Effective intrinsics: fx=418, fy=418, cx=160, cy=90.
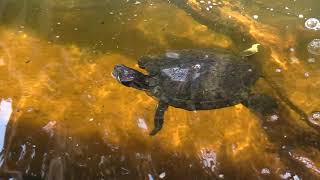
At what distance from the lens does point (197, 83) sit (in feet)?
10.5

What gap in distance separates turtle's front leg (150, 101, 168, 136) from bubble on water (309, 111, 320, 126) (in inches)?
44.1

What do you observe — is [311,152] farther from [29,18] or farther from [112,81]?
[29,18]

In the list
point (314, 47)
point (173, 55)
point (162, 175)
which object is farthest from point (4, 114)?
point (314, 47)

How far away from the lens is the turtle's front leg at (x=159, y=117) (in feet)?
10.0

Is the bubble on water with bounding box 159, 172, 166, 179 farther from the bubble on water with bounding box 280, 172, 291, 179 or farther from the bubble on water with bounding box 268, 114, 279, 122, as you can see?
the bubble on water with bounding box 268, 114, 279, 122

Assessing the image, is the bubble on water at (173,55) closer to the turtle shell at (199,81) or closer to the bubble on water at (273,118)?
the turtle shell at (199,81)

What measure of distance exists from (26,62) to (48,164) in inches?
45.6

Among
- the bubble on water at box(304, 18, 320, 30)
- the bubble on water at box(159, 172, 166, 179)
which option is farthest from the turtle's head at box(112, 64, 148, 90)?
the bubble on water at box(304, 18, 320, 30)

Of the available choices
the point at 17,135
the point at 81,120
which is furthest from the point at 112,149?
the point at 17,135

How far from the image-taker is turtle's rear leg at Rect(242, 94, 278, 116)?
3256mm

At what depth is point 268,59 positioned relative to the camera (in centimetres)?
379

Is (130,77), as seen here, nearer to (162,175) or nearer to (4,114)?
(162,175)

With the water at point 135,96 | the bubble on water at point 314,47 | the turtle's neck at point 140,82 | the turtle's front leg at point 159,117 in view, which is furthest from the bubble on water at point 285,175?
the bubble on water at point 314,47

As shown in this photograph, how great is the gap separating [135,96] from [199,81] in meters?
0.53
